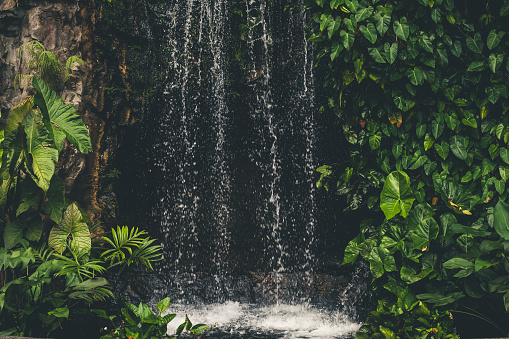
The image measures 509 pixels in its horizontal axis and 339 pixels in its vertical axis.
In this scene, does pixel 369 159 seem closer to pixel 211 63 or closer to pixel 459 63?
pixel 459 63

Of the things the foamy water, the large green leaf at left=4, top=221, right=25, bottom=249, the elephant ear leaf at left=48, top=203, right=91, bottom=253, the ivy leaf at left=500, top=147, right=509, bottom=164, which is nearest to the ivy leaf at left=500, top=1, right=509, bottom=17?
the ivy leaf at left=500, top=147, right=509, bottom=164

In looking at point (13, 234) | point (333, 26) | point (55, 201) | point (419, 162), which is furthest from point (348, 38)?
point (13, 234)

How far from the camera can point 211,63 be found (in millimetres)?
5246

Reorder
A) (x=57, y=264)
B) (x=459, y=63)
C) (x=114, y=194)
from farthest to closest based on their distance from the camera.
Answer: (x=114, y=194), (x=459, y=63), (x=57, y=264)

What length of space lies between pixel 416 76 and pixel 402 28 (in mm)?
452

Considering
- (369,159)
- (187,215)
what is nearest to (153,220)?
(187,215)

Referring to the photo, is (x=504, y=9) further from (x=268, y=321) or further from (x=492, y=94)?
(x=268, y=321)

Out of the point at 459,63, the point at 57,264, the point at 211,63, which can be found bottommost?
the point at 57,264

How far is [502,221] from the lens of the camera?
9.06 ft

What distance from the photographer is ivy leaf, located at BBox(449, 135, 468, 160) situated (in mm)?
3488

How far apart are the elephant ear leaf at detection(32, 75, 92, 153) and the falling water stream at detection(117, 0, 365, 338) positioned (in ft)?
6.26

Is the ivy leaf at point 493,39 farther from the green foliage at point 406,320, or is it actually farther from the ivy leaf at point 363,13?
the green foliage at point 406,320

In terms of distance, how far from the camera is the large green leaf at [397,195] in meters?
3.29

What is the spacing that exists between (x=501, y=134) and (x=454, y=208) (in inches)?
31.2
